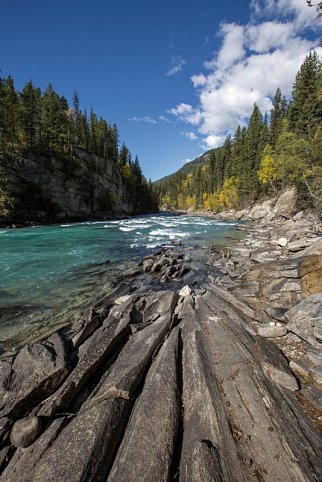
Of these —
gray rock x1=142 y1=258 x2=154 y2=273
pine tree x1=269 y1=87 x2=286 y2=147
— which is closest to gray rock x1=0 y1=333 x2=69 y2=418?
gray rock x1=142 y1=258 x2=154 y2=273

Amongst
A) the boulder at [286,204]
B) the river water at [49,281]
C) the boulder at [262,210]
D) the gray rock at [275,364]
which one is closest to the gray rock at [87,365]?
the river water at [49,281]

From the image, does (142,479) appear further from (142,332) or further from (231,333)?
(231,333)

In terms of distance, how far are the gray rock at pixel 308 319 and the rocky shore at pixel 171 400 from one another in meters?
0.03

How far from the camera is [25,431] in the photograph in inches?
119

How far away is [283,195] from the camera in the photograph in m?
39.4

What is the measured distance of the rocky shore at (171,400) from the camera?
8.50 feet

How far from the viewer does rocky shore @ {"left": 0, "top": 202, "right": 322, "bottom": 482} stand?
2590 millimetres

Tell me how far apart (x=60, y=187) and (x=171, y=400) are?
4929cm

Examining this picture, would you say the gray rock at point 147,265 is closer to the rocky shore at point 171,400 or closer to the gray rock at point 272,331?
the rocky shore at point 171,400

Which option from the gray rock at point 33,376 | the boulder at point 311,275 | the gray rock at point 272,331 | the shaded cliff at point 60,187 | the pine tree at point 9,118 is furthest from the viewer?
the pine tree at point 9,118

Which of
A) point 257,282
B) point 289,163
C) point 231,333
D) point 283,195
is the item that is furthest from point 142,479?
point 283,195

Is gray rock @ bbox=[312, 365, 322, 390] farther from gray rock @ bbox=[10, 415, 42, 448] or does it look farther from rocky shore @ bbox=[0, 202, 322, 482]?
gray rock @ bbox=[10, 415, 42, 448]

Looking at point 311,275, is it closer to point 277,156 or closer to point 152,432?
point 152,432

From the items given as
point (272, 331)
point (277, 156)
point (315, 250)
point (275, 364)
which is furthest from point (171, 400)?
point (277, 156)
